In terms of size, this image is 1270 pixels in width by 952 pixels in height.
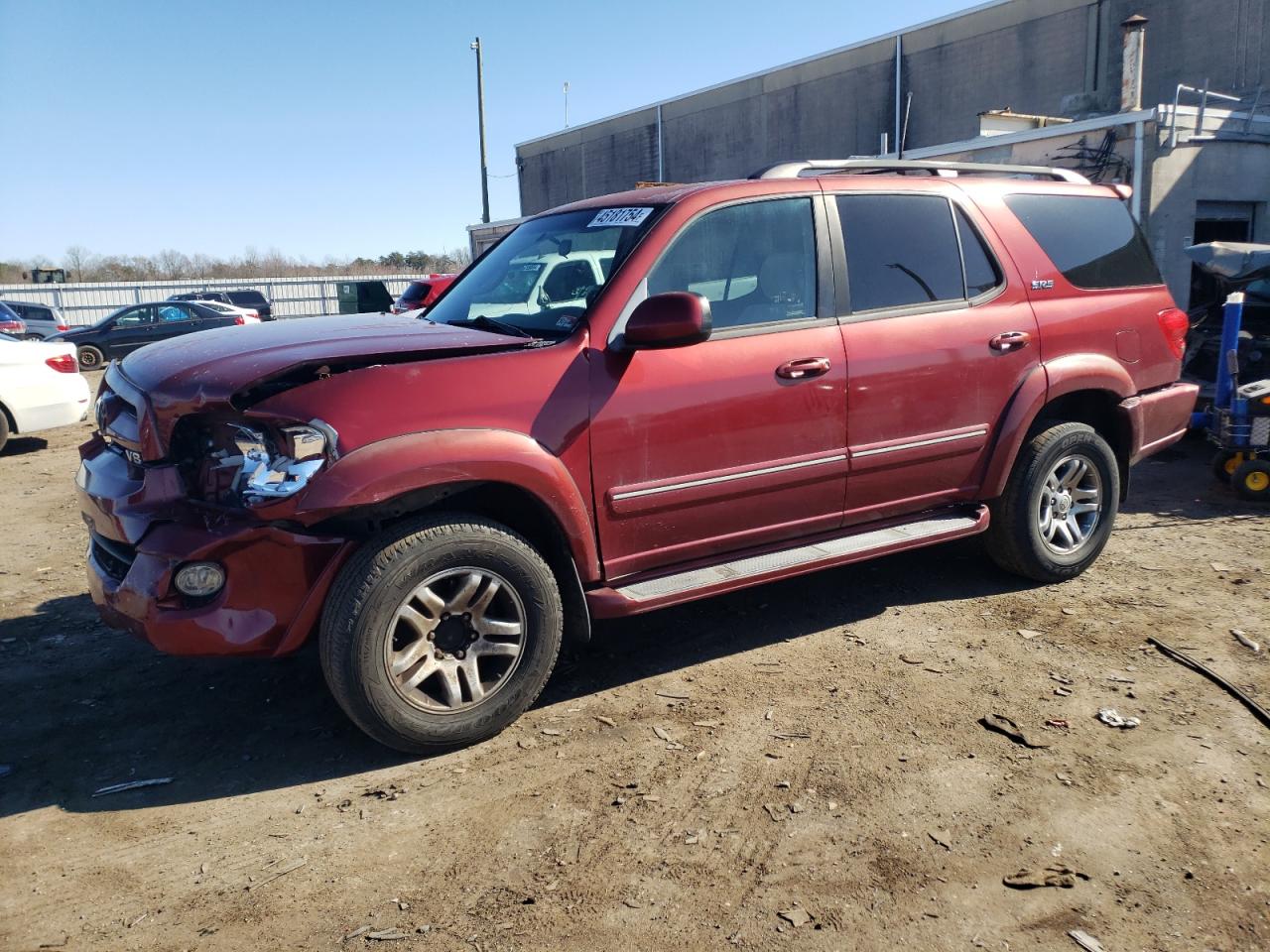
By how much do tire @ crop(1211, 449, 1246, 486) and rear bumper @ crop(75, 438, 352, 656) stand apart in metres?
6.60

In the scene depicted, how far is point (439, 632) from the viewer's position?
355cm

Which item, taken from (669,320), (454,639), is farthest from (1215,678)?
(454,639)

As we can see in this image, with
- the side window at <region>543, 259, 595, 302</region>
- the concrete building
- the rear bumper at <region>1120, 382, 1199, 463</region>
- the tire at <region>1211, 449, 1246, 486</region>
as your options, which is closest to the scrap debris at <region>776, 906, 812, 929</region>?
the side window at <region>543, 259, 595, 302</region>

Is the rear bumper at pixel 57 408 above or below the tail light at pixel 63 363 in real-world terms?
below

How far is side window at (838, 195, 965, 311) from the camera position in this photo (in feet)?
14.5

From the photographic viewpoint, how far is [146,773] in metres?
3.52

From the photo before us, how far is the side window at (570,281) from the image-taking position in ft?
13.1

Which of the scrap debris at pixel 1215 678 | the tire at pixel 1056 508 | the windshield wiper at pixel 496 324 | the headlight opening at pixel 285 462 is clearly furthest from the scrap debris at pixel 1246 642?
the headlight opening at pixel 285 462

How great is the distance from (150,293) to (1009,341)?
38.9 meters

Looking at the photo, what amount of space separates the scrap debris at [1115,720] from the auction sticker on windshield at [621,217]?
266 cm

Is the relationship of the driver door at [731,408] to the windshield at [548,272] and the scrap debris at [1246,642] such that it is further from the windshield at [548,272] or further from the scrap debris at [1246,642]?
the scrap debris at [1246,642]

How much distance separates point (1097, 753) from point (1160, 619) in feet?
5.09

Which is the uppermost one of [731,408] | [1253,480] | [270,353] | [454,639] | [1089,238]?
[1089,238]

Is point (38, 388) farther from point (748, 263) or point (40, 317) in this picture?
point (40, 317)
